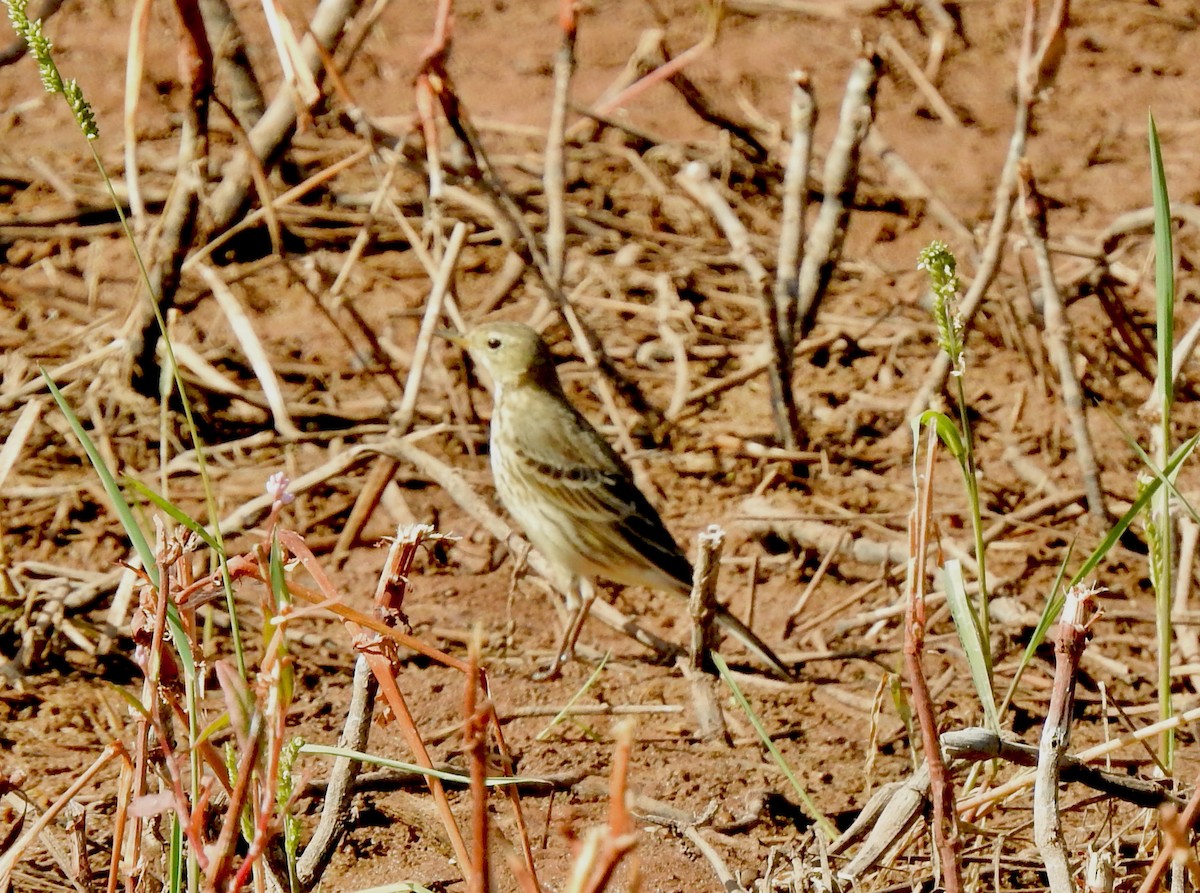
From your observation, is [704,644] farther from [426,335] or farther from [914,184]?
[914,184]

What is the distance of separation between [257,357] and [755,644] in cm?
196

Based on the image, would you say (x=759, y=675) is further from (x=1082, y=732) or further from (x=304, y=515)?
(x=304, y=515)

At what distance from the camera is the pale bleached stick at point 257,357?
17.8 feet

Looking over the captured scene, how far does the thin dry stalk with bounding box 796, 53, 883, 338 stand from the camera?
565 centimetres

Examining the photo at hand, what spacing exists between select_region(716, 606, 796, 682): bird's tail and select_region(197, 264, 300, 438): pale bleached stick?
1699mm

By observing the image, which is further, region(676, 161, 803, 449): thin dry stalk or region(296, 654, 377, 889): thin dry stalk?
region(676, 161, 803, 449): thin dry stalk

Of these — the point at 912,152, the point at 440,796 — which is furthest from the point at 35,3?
the point at 440,796

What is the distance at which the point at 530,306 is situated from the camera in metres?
6.76

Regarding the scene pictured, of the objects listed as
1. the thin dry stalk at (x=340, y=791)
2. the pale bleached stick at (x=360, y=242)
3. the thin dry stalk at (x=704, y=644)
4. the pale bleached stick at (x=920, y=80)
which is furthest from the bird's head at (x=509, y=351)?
the thin dry stalk at (x=340, y=791)

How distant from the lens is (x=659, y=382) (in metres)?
6.39

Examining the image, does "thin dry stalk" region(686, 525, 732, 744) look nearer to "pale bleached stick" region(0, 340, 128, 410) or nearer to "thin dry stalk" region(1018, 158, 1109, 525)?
"thin dry stalk" region(1018, 158, 1109, 525)

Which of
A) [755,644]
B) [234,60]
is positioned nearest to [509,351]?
[755,644]

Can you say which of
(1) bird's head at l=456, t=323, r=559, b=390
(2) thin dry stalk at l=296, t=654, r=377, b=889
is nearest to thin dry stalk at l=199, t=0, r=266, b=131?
(1) bird's head at l=456, t=323, r=559, b=390

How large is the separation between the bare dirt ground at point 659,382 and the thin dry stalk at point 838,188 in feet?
1.30
